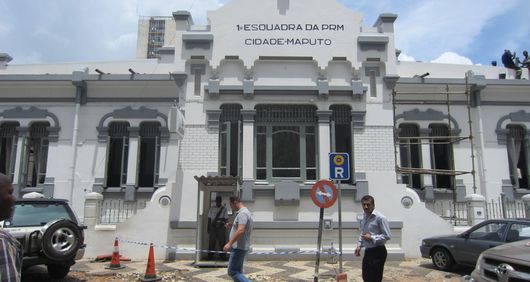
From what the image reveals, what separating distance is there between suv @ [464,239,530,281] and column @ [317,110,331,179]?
645 centimetres

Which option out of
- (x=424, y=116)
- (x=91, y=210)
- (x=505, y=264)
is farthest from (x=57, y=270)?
(x=424, y=116)

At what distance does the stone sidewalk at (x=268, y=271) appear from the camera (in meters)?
9.60

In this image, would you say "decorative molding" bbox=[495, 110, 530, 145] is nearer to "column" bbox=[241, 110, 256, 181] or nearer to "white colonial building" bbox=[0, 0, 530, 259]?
"white colonial building" bbox=[0, 0, 530, 259]

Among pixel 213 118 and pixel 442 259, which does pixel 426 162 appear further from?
pixel 213 118

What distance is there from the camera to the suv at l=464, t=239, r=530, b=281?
552cm

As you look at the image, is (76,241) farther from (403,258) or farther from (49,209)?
(403,258)

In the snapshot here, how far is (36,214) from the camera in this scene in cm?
866

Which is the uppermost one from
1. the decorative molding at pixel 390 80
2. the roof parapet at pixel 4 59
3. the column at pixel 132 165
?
the roof parapet at pixel 4 59

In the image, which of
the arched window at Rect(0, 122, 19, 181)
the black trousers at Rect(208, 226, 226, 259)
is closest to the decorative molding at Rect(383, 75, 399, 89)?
the black trousers at Rect(208, 226, 226, 259)

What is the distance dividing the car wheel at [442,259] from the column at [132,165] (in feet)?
32.7

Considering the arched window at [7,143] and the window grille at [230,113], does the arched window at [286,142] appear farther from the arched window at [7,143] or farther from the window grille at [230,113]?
the arched window at [7,143]

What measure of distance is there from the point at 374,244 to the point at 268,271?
427 centimetres

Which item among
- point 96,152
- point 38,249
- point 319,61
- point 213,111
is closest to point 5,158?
point 96,152

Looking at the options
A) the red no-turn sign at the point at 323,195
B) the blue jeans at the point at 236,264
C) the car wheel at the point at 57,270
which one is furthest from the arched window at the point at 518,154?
the car wheel at the point at 57,270
